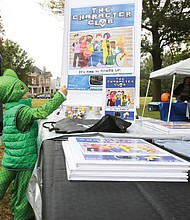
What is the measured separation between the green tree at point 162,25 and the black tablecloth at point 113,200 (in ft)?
37.1

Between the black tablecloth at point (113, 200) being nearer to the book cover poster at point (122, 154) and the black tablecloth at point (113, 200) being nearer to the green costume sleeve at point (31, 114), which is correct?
the book cover poster at point (122, 154)

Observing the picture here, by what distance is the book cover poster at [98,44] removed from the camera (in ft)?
6.37

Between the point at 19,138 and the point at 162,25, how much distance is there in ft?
37.7

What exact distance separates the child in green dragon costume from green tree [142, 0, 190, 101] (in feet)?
34.4

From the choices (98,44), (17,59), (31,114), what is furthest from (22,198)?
(17,59)

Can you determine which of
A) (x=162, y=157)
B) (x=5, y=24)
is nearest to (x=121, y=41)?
(x=162, y=157)

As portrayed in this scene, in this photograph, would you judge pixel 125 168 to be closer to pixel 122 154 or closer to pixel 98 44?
pixel 122 154

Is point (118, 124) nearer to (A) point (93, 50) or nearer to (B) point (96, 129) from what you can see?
(B) point (96, 129)

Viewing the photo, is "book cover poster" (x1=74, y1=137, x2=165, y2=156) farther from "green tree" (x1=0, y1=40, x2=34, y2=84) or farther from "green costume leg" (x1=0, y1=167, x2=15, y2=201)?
"green tree" (x1=0, y1=40, x2=34, y2=84)

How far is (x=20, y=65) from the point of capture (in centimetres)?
3231

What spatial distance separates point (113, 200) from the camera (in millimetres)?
517

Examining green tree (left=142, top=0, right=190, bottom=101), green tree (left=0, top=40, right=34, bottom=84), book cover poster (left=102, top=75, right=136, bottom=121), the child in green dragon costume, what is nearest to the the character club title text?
book cover poster (left=102, top=75, right=136, bottom=121)

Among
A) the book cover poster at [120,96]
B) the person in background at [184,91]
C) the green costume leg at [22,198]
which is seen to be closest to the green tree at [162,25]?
the person in background at [184,91]

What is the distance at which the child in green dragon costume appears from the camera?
4.90ft
